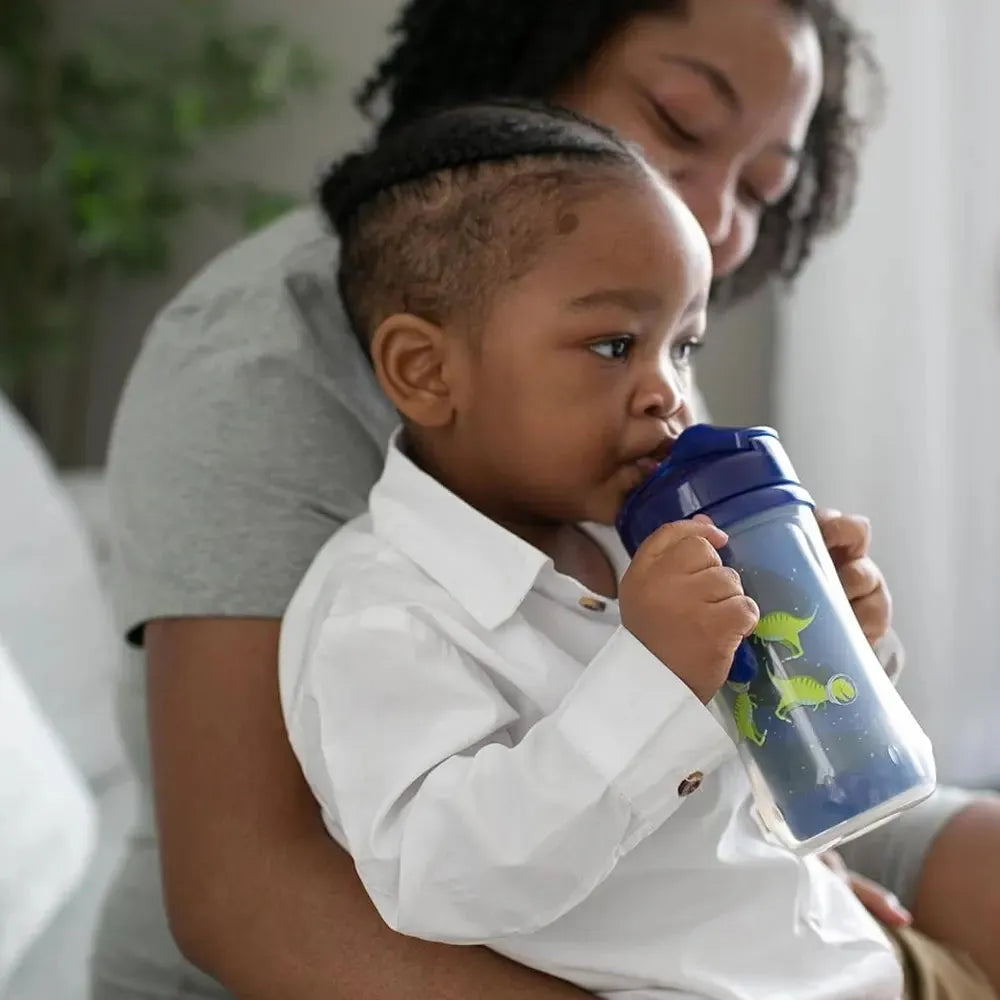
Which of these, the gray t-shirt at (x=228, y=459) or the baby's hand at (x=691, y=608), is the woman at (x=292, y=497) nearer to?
the gray t-shirt at (x=228, y=459)

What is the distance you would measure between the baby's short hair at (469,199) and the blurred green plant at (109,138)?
4.49ft

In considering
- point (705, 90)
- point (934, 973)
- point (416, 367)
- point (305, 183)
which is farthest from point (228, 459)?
point (305, 183)

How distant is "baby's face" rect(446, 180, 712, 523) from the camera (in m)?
0.76

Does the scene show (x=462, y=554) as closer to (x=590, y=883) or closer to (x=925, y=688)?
(x=590, y=883)

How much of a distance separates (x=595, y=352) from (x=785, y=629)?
0.20 m

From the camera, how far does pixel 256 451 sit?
0.88 meters

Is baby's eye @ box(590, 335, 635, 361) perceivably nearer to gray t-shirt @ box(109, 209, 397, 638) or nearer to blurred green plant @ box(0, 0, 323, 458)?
gray t-shirt @ box(109, 209, 397, 638)

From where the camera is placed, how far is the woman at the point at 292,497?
796 millimetres

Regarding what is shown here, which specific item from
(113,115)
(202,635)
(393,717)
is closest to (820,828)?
(393,717)

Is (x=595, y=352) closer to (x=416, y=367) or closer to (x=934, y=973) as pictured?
(x=416, y=367)

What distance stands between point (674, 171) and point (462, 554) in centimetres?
43

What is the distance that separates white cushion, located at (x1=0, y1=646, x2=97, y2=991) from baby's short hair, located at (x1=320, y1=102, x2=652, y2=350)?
20.6 inches

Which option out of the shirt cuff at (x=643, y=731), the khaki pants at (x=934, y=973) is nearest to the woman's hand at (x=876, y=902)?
the khaki pants at (x=934, y=973)

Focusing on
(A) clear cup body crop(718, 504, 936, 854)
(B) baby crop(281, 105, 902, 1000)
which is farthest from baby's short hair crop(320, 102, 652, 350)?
(A) clear cup body crop(718, 504, 936, 854)
